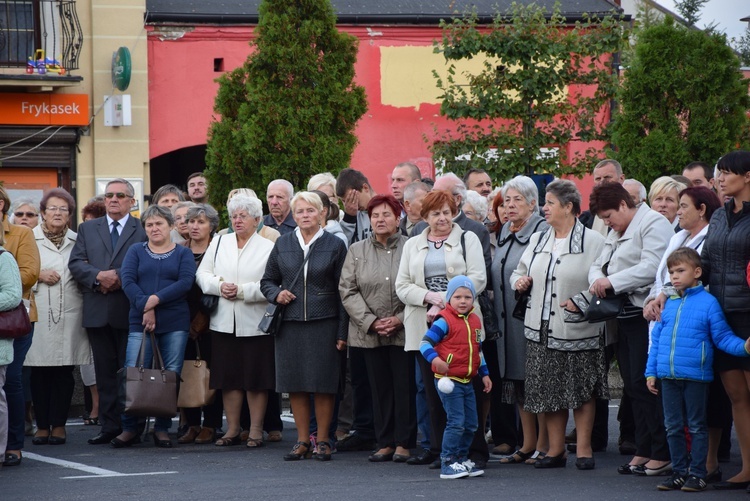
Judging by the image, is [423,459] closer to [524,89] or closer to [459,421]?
[459,421]

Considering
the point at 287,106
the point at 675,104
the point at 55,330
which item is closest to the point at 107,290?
the point at 55,330

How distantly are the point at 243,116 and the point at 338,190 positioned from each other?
586cm

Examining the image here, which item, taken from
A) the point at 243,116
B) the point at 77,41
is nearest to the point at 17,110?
the point at 77,41

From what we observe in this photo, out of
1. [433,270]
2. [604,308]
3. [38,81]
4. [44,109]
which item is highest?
[38,81]

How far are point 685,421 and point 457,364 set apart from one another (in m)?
1.61

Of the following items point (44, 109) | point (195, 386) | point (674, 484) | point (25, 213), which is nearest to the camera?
point (674, 484)

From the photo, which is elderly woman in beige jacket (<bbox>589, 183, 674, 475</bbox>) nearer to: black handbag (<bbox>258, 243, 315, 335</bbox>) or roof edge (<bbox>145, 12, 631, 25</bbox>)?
black handbag (<bbox>258, 243, 315, 335</bbox>)

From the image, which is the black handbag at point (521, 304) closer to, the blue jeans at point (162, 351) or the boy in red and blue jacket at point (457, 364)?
the boy in red and blue jacket at point (457, 364)

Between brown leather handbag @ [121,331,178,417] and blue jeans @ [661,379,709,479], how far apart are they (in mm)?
4138

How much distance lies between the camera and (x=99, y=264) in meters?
11.5

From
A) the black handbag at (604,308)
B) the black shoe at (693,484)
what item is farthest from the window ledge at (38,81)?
the black shoe at (693,484)

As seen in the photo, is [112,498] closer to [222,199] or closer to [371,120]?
[222,199]

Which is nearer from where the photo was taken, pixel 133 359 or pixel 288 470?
pixel 288 470

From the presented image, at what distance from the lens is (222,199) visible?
17.2 meters
